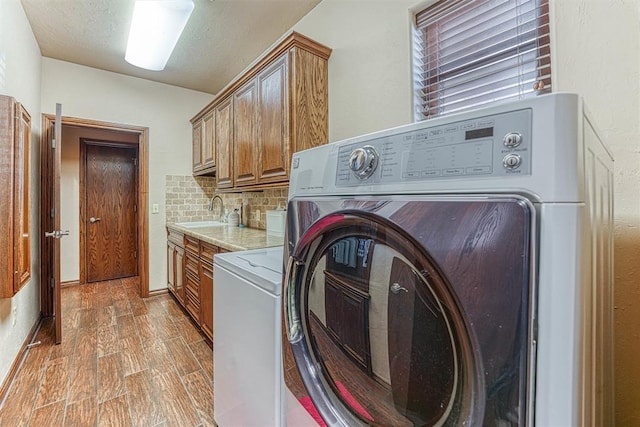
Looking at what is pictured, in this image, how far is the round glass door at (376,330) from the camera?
0.52 metres

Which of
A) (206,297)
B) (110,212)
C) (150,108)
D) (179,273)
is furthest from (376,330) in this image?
(110,212)

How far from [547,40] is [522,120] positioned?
1006mm

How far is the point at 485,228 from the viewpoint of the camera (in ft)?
1.48

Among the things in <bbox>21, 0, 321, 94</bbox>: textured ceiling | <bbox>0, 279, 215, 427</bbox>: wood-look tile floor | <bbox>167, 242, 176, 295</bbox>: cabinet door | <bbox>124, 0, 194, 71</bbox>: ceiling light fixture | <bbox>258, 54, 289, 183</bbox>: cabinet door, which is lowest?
<bbox>0, 279, 215, 427</bbox>: wood-look tile floor

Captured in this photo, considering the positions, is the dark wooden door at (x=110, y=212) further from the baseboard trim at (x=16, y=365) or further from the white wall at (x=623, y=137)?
the white wall at (x=623, y=137)

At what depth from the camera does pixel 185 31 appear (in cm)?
228

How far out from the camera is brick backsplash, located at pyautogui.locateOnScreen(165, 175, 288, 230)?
3.08 metres

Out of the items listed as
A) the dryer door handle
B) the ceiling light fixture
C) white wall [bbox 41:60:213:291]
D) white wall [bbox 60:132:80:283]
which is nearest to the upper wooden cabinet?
the ceiling light fixture

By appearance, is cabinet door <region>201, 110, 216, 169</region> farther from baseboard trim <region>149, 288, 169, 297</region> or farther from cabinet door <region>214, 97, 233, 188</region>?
baseboard trim <region>149, 288, 169, 297</region>

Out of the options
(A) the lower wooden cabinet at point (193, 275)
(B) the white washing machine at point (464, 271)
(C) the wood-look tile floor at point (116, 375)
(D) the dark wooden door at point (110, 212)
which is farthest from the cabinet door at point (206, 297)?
(D) the dark wooden door at point (110, 212)

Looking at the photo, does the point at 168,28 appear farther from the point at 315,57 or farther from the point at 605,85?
the point at 605,85

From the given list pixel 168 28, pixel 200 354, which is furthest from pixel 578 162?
pixel 168 28

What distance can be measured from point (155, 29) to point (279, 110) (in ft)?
3.80

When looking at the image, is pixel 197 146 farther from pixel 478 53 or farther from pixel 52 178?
pixel 478 53
